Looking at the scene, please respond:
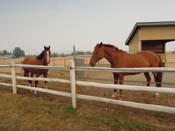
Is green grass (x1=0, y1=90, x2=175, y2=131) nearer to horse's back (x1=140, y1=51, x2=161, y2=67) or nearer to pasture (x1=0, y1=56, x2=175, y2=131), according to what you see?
pasture (x1=0, y1=56, x2=175, y2=131)

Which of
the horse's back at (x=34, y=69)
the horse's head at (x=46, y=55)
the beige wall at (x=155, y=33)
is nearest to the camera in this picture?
the horse's back at (x=34, y=69)

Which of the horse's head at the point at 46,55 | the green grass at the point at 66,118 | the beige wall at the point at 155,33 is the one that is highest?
the beige wall at the point at 155,33

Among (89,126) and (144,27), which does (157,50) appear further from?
(89,126)

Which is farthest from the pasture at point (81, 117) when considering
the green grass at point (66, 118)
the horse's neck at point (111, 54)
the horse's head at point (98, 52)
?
the horse's head at point (98, 52)

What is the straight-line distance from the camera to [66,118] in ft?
16.4

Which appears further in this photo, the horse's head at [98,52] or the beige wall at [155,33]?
the beige wall at [155,33]

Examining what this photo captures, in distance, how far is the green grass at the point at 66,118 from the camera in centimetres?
429

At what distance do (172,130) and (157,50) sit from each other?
56.1 feet

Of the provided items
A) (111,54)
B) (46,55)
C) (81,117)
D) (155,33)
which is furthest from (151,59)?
(155,33)

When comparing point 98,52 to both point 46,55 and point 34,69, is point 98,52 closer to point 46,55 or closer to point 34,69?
point 46,55

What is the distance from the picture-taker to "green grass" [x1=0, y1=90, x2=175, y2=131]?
14.1 ft

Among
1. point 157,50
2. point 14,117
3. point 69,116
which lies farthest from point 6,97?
point 157,50

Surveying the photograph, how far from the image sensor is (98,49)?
6.87 meters

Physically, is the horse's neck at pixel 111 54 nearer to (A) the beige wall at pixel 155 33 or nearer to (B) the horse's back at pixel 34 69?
(B) the horse's back at pixel 34 69
